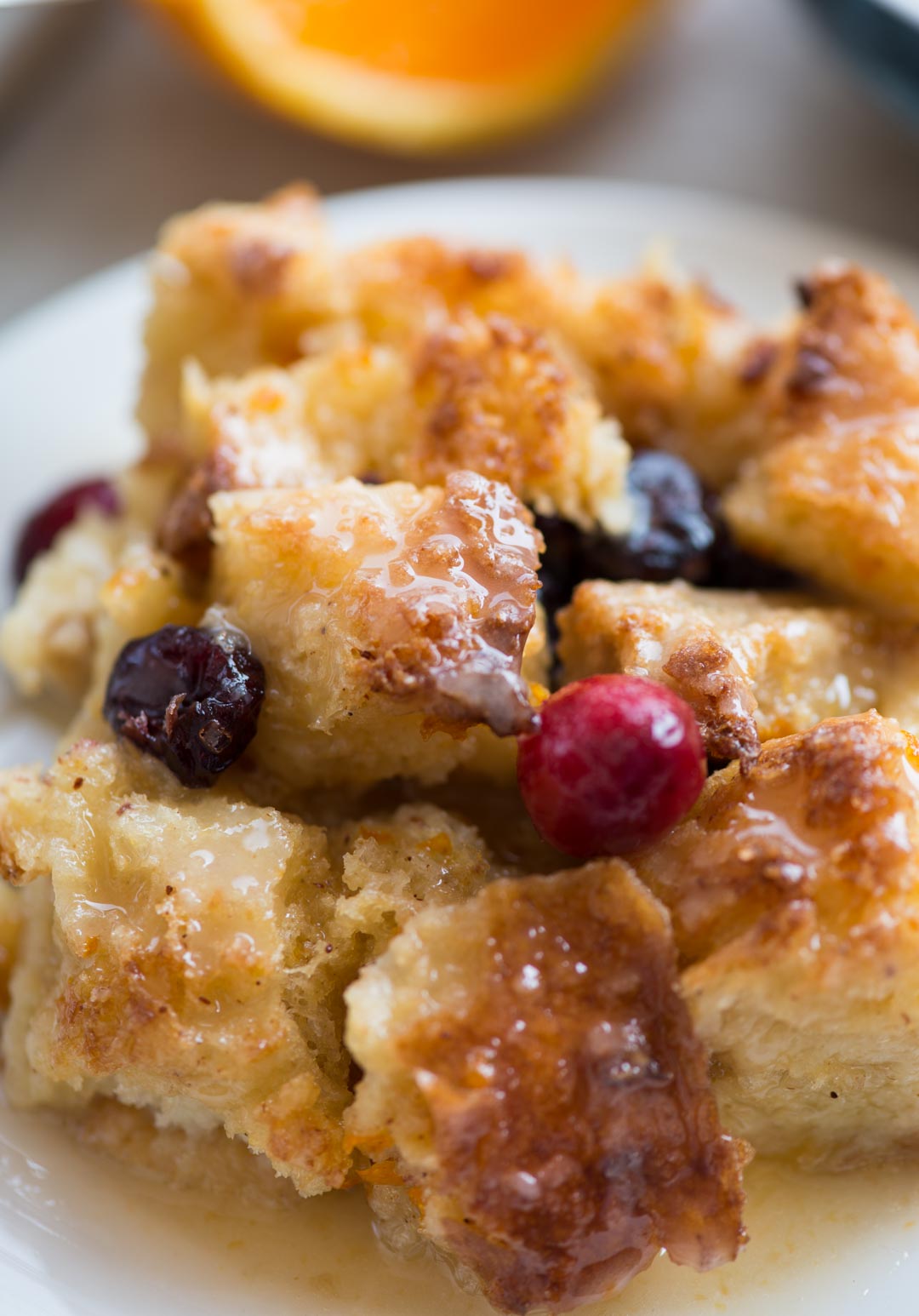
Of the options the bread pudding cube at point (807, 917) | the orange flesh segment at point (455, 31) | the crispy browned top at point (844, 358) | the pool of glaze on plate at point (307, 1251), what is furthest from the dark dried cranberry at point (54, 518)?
the orange flesh segment at point (455, 31)

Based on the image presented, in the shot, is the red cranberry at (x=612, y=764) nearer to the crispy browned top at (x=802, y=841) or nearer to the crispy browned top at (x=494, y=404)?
the crispy browned top at (x=802, y=841)

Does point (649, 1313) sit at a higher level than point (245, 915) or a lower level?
lower

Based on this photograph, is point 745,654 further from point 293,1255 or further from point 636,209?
point 636,209

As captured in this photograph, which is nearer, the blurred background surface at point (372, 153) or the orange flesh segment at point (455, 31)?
the orange flesh segment at point (455, 31)

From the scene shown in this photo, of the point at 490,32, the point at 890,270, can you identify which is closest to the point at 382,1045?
the point at 890,270

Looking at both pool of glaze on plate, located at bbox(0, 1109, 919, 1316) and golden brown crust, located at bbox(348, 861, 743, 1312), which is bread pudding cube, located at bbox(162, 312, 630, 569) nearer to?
golden brown crust, located at bbox(348, 861, 743, 1312)

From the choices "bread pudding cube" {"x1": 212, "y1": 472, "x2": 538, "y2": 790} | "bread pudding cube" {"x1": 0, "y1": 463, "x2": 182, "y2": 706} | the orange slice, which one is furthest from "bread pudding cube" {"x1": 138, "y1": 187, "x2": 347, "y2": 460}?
the orange slice

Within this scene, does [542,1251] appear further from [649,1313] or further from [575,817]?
[575,817]
